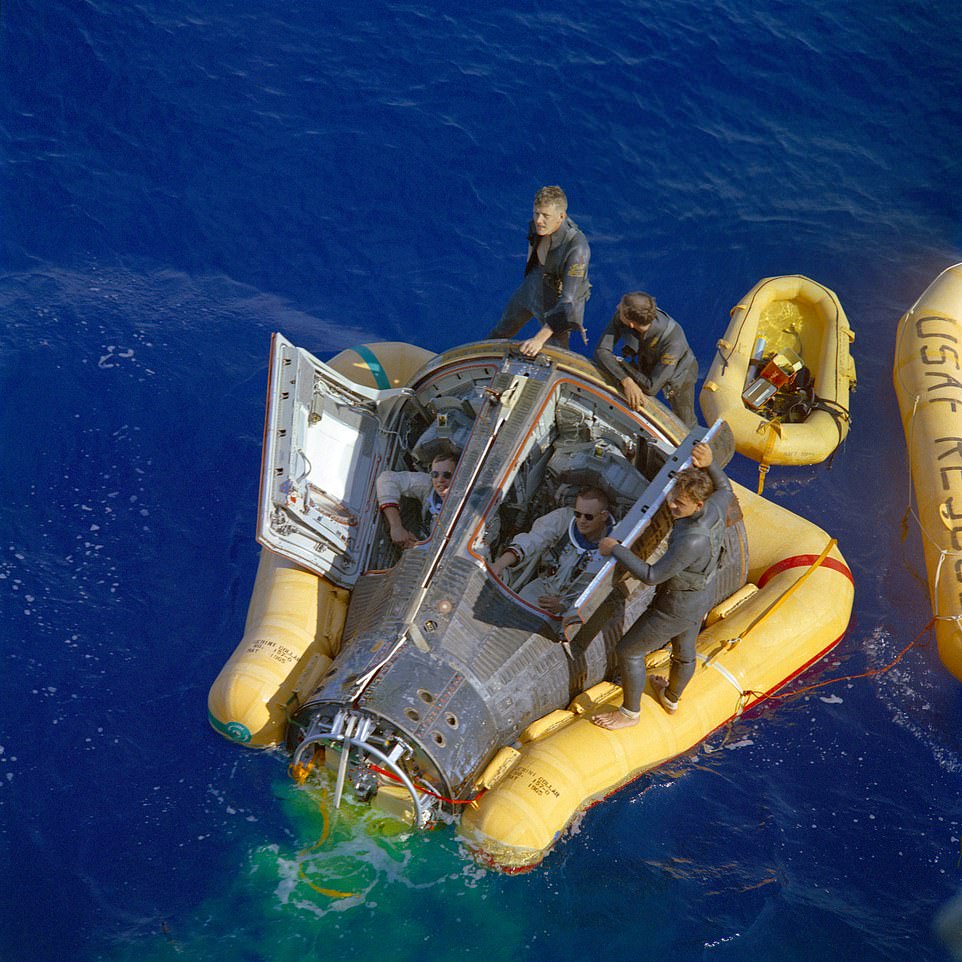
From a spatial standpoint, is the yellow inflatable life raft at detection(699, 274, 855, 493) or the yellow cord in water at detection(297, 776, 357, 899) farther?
the yellow inflatable life raft at detection(699, 274, 855, 493)

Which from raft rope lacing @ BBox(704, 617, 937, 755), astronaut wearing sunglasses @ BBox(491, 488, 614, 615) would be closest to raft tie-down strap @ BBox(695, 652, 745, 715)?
raft rope lacing @ BBox(704, 617, 937, 755)

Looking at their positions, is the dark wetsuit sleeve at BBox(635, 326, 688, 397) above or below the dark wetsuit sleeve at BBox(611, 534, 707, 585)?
above

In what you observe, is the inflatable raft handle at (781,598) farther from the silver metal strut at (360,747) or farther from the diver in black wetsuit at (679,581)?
the silver metal strut at (360,747)

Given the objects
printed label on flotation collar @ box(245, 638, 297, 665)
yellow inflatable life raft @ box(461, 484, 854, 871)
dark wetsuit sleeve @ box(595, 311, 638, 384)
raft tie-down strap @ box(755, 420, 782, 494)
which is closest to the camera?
yellow inflatable life raft @ box(461, 484, 854, 871)

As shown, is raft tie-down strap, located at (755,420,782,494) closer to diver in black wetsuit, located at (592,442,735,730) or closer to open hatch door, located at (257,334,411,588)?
diver in black wetsuit, located at (592,442,735,730)

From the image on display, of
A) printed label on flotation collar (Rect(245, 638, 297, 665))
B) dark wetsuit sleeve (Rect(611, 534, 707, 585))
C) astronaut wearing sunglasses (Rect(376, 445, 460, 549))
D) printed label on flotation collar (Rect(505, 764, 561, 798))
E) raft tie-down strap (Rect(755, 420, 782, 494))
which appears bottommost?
printed label on flotation collar (Rect(245, 638, 297, 665))

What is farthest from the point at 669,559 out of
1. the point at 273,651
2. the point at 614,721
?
the point at 273,651

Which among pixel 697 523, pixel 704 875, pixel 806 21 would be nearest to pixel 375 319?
pixel 697 523
